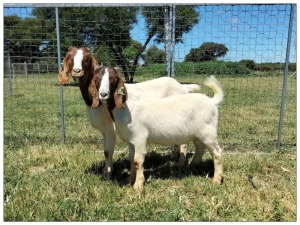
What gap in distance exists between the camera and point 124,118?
167 inches

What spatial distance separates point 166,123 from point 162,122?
58 mm

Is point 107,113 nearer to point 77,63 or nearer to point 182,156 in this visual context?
point 77,63

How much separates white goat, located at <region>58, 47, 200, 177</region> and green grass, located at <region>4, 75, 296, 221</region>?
0.57 metres

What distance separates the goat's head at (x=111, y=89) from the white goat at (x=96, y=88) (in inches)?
4.5

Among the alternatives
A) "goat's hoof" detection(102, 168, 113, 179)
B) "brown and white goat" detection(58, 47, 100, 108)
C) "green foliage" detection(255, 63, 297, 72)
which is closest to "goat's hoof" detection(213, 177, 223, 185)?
"goat's hoof" detection(102, 168, 113, 179)

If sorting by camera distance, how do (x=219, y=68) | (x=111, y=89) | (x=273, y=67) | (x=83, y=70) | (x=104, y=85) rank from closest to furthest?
(x=104, y=85) < (x=111, y=89) < (x=83, y=70) < (x=273, y=67) < (x=219, y=68)

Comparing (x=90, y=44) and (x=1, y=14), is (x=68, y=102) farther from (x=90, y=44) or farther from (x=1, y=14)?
(x=1, y=14)

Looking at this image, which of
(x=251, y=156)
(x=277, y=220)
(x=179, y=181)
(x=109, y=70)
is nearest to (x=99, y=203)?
(x=179, y=181)

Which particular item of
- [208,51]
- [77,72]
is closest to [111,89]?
[77,72]

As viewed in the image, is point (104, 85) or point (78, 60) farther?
point (78, 60)

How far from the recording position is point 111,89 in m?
3.97

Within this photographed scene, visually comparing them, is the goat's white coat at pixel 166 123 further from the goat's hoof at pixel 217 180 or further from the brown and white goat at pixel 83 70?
the brown and white goat at pixel 83 70

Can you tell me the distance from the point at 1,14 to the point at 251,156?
4.85m

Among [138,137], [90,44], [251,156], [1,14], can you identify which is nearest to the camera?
[138,137]
